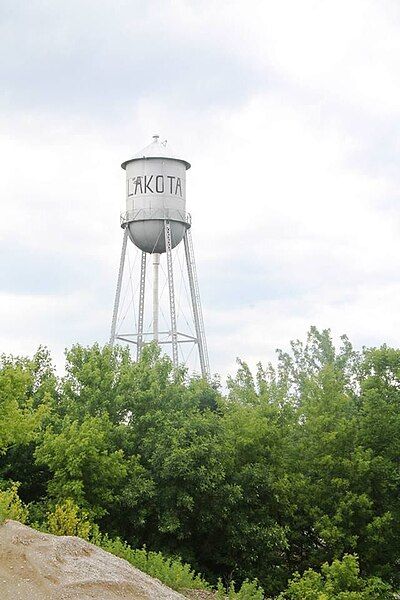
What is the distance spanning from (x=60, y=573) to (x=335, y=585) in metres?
12.6

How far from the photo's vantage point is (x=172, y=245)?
1734 inches

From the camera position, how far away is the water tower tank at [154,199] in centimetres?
4378

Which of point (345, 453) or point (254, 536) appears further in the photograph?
point (345, 453)

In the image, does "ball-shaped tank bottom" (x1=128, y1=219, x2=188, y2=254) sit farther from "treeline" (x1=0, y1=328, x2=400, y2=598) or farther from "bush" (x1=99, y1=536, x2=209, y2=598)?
"bush" (x1=99, y1=536, x2=209, y2=598)

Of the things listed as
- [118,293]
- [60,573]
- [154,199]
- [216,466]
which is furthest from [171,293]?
[60,573]

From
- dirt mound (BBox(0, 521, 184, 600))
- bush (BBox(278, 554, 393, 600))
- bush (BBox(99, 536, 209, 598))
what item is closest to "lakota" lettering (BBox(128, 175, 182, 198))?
bush (BBox(278, 554, 393, 600))

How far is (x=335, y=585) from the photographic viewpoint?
2656 cm

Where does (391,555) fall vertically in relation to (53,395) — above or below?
below

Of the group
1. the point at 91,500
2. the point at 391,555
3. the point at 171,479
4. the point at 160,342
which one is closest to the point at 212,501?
the point at 171,479

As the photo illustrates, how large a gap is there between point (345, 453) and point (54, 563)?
20.0 meters

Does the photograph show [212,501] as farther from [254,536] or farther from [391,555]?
[391,555]

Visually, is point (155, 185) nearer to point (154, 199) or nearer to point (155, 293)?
point (154, 199)

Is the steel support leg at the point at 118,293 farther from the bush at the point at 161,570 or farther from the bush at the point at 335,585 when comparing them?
the bush at the point at 161,570

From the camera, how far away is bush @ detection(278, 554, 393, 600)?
25578mm
